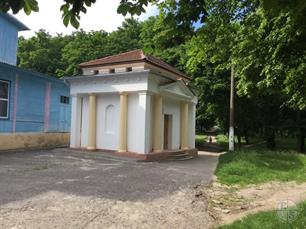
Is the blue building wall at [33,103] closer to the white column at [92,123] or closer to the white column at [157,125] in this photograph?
the white column at [92,123]

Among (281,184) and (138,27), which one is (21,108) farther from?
(138,27)

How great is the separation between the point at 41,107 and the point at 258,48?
14.8 meters

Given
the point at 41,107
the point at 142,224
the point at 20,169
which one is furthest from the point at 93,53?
the point at 142,224

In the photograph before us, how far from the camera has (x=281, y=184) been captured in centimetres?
1319

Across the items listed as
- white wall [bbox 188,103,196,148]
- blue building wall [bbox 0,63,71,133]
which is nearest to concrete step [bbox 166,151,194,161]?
white wall [bbox 188,103,196,148]

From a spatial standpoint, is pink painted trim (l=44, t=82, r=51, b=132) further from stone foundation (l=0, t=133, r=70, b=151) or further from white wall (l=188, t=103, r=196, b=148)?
white wall (l=188, t=103, r=196, b=148)

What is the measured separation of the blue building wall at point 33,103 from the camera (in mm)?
18934

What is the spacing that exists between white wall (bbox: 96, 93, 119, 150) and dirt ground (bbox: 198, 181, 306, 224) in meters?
7.94

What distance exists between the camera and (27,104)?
66.3 ft

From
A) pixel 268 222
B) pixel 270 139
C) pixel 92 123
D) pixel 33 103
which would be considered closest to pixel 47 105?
pixel 33 103

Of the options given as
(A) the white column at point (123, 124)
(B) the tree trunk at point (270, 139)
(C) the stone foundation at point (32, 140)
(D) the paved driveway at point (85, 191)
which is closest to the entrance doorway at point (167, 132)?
(A) the white column at point (123, 124)

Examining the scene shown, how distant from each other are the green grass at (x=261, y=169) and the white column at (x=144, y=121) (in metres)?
3.60

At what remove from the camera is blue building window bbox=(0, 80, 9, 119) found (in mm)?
18453

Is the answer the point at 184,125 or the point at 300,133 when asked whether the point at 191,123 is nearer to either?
the point at 184,125
